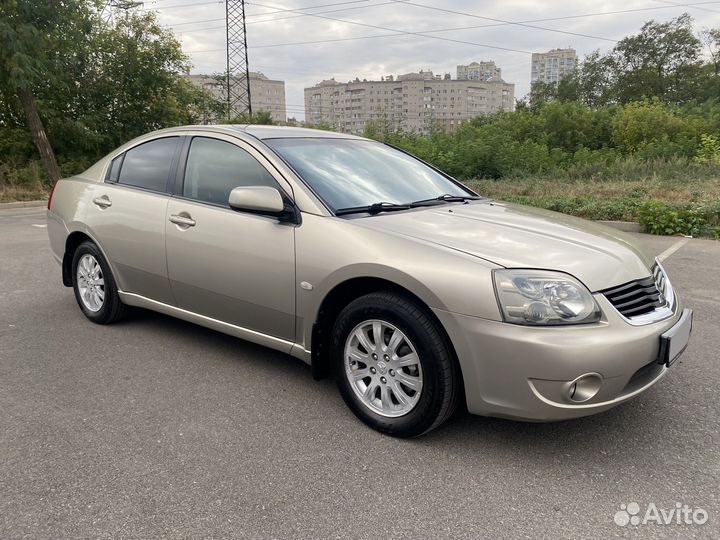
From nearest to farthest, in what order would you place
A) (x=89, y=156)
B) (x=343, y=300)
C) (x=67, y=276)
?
(x=343, y=300) → (x=67, y=276) → (x=89, y=156)

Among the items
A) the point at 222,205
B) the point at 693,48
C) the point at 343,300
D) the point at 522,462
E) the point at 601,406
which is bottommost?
the point at 522,462

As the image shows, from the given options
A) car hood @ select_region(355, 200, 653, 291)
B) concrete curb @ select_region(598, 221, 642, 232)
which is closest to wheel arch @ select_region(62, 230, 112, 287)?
car hood @ select_region(355, 200, 653, 291)

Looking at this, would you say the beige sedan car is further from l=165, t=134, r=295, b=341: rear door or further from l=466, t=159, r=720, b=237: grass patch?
l=466, t=159, r=720, b=237: grass patch

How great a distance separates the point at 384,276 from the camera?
271 centimetres

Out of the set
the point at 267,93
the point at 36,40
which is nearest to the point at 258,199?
the point at 36,40

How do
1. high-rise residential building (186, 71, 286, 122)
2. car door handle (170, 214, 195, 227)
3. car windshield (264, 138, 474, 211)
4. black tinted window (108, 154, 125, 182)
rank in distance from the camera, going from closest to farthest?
car windshield (264, 138, 474, 211)
car door handle (170, 214, 195, 227)
black tinted window (108, 154, 125, 182)
high-rise residential building (186, 71, 286, 122)

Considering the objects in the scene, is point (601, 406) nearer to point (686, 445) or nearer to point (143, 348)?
point (686, 445)

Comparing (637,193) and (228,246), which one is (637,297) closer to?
(228,246)

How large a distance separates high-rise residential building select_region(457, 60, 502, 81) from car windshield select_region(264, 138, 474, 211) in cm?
9659

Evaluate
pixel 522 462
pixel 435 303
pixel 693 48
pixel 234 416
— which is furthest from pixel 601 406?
pixel 693 48

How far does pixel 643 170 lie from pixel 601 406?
1302 centimetres

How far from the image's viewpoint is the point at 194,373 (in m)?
3.61

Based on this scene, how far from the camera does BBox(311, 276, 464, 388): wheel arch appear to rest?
2.77 metres

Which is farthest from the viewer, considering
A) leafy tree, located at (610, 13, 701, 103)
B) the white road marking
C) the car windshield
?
leafy tree, located at (610, 13, 701, 103)
